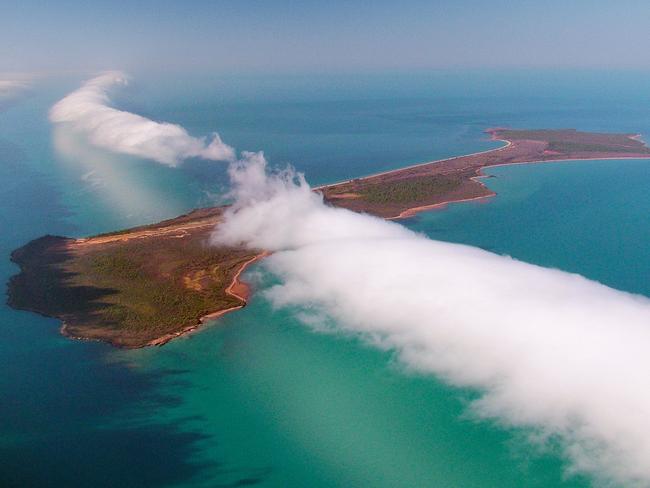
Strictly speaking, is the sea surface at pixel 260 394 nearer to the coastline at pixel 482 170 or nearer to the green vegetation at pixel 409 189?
the coastline at pixel 482 170

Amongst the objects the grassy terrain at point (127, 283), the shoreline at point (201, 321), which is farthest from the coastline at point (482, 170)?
the grassy terrain at point (127, 283)

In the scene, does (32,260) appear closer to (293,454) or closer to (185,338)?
(185,338)

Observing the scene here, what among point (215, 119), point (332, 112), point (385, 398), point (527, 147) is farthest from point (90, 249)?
point (332, 112)

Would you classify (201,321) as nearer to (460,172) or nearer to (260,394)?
(260,394)

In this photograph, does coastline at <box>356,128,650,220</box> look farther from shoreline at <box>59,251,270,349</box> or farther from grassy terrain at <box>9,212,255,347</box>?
grassy terrain at <box>9,212,255,347</box>

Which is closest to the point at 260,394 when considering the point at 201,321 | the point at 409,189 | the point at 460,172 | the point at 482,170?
the point at 201,321

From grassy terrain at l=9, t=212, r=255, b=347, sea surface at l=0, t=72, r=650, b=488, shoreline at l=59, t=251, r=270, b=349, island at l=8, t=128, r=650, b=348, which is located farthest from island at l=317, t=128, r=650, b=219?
shoreline at l=59, t=251, r=270, b=349

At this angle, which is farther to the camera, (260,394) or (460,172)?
(460,172)

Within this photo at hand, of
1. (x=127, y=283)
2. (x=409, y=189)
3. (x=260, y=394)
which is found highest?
(x=409, y=189)
